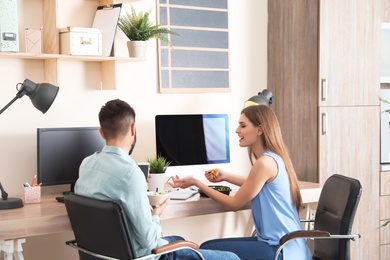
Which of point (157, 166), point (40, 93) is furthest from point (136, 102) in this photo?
point (40, 93)

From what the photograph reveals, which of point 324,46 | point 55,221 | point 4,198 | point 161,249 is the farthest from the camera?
point 324,46

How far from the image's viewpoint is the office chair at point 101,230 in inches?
90.4

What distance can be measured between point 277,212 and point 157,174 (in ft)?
2.27

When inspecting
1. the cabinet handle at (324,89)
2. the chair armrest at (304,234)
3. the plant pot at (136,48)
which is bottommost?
the chair armrest at (304,234)

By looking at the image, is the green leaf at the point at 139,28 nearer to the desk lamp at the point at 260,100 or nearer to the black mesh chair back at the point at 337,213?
the desk lamp at the point at 260,100

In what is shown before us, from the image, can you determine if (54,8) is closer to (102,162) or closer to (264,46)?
(102,162)

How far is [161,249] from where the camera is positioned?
245 centimetres

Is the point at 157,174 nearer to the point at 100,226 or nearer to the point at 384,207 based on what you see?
the point at 100,226

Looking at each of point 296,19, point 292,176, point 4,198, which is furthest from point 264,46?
point 4,198

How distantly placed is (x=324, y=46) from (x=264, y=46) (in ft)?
1.62

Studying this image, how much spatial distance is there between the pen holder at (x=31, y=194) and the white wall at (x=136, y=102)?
31 centimetres

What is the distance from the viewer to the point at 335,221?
289 centimetres

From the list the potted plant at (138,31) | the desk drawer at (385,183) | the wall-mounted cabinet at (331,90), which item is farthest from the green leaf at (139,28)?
the desk drawer at (385,183)

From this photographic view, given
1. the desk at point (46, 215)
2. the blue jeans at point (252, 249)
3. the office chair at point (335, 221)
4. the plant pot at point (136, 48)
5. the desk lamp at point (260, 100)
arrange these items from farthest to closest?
the desk lamp at point (260, 100) → the plant pot at point (136, 48) → the blue jeans at point (252, 249) → the office chair at point (335, 221) → the desk at point (46, 215)
